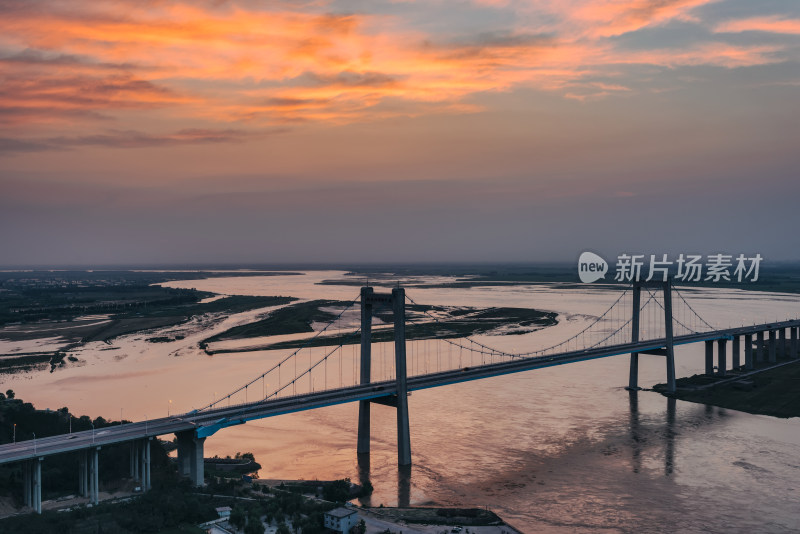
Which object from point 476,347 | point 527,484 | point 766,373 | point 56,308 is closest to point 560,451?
Result: point 527,484

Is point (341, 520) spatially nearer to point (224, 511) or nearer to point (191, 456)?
point (224, 511)

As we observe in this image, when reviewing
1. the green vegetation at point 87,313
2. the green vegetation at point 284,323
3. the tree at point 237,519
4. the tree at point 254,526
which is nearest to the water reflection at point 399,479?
the tree at point 254,526

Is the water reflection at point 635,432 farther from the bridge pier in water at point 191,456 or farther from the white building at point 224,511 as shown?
the bridge pier in water at point 191,456

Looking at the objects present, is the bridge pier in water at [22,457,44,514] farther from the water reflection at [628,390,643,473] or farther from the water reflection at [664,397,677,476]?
the water reflection at [664,397,677,476]

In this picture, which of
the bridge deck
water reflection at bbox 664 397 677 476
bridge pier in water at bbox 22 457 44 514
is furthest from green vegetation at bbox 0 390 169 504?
water reflection at bbox 664 397 677 476

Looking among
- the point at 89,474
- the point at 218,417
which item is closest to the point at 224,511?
the point at 218,417
